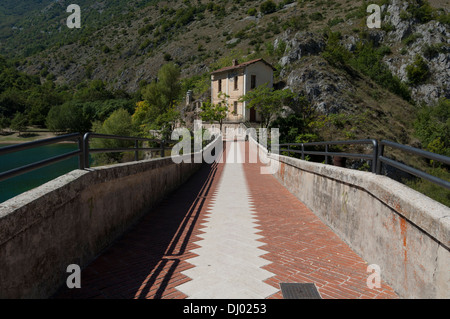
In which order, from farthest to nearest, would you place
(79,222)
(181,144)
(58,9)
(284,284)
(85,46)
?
1. (58,9)
2. (85,46)
3. (181,144)
4. (79,222)
5. (284,284)

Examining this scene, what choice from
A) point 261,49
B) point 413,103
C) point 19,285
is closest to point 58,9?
point 261,49

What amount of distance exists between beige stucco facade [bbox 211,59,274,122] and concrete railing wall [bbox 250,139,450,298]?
127 feet

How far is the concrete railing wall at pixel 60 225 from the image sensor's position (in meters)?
2.17

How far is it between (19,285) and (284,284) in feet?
7.81

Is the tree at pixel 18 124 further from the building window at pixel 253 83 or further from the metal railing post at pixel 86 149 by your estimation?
the metal railing post at pixel 86 149

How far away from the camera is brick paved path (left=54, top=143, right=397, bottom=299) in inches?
116

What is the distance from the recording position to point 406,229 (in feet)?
8.77

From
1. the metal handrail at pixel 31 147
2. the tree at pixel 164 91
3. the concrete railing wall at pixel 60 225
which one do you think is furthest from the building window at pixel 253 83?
the metal handrail at pixel 31 147

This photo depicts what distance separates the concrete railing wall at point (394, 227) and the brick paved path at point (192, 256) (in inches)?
9.0

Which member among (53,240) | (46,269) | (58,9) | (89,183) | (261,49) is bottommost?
(46,269)

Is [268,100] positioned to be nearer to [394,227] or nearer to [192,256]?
[192,256]

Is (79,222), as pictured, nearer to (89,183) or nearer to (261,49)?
(89,183)

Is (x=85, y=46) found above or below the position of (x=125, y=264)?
above

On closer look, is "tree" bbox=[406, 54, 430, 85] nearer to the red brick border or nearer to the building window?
the building window
